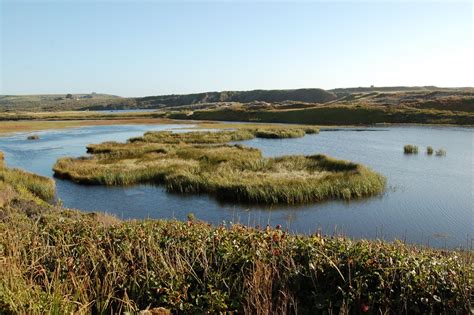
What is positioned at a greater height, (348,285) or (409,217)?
(348,285)

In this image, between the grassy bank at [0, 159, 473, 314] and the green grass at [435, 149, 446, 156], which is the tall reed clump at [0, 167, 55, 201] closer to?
the grassy bank at [0, 159, 473, 314]

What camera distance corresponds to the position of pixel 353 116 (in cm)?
8469

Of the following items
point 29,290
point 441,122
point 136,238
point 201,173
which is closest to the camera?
point 29,290

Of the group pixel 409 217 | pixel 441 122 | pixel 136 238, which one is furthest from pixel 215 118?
pixel 136 238

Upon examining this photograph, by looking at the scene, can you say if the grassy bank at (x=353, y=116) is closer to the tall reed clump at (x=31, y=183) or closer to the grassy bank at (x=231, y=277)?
the tall reed clump at (x=31, y=183)

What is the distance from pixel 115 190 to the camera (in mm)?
25438

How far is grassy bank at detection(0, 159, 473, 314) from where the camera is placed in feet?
19.4

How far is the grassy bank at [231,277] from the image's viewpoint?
19.4ft

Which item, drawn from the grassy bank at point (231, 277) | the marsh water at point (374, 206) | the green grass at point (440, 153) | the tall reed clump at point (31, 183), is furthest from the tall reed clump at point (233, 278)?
the green grass at point (440, 153)

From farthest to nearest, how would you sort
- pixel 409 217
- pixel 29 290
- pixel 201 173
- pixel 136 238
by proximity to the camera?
1. pixel 201 173
2. pixel 409 217
3. pixel 136 238
4. pixel 29 290

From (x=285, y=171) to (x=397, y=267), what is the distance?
21.2m

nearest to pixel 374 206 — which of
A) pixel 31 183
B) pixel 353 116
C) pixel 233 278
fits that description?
pixel 233 278

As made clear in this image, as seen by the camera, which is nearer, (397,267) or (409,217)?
(397,267)

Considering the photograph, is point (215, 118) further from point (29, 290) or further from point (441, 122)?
point (29, 290)
